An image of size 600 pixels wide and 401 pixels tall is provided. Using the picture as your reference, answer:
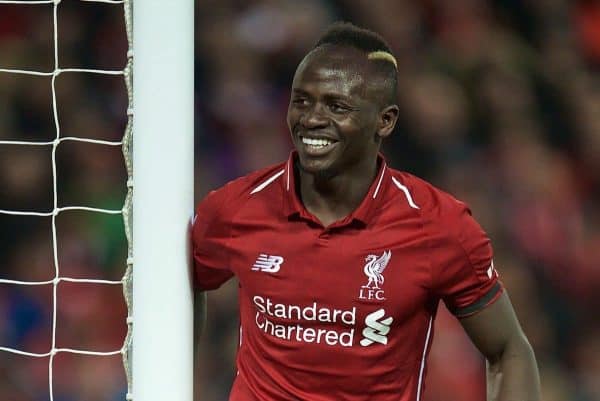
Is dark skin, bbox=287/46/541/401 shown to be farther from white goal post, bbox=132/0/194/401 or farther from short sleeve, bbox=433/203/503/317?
white goal post, bbox=132/0/194/401

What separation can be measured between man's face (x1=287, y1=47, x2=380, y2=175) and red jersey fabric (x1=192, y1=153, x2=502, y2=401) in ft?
0.33

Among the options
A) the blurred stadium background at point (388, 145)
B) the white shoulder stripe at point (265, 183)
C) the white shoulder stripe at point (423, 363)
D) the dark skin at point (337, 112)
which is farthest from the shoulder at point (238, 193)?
the blurred stadium background at point (388, 145)

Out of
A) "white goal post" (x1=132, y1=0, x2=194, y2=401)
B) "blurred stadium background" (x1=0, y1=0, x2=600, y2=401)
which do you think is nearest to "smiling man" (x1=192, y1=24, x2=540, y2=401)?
"white goal post" (x1=132, y1=0, x2=194, y2=401)

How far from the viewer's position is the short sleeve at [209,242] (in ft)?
4.88

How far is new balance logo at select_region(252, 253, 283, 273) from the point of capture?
1453 millimetres

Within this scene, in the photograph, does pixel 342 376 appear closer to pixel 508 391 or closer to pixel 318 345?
pixel 318 345

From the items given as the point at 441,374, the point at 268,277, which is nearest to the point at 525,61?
the point at 441,374

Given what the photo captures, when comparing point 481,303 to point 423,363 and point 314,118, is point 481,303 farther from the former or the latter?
point 314,118

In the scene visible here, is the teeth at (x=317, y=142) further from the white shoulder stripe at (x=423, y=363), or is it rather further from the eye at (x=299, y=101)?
the white shoulder stripe at (x=423, y=363)

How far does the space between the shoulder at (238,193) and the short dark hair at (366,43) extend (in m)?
0.22

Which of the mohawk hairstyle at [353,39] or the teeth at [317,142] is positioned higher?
the mohawk hairstyle at [353,39]

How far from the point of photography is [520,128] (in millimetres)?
2887

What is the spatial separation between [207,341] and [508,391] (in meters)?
1.43

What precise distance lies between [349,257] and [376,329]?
11 cm
